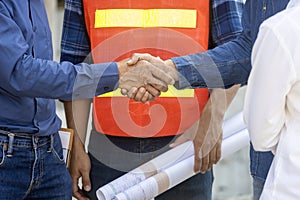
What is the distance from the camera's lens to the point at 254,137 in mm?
1953

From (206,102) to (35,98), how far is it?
668 millimetres

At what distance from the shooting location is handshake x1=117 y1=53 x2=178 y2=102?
2.47m

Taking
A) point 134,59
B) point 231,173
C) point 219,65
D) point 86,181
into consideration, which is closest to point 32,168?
point 86,181

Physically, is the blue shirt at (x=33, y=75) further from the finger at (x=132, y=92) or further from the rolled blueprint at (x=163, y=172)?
the rolled blueprint at (x=163, y=172)

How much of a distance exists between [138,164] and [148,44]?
0.45 m

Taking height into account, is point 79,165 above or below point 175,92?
below

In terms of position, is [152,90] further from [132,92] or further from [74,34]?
[74,34]

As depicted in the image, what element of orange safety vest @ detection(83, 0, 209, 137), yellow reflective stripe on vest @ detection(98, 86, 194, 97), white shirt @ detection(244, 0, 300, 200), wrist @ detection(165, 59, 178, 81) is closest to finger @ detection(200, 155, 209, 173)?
orange safety vest @ detection(83, 0, 209, 137)

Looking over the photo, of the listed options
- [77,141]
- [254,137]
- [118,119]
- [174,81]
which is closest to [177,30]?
[174,81]

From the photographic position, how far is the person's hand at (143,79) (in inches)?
97.3

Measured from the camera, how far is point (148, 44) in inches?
102

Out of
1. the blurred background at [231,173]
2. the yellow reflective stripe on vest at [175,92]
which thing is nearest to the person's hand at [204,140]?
the yellow reflective stripe on vest at [175,92]

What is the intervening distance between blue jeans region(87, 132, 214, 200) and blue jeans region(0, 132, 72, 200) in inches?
9.9

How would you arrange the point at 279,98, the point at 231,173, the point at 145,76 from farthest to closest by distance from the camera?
the point at 231,173, the point at 145,76, the point at 279,98
